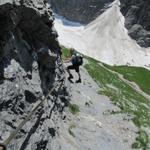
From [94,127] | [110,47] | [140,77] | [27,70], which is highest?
[27,70]

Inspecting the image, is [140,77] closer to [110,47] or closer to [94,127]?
[94,127]

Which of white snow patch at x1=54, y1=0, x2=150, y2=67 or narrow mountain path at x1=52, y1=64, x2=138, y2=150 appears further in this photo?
white snow patch at x1=54, y1=0, x2=150, y2=67

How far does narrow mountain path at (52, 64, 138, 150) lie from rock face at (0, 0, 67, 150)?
110 cm

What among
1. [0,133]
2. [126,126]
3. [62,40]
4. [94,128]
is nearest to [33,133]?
[0,133]

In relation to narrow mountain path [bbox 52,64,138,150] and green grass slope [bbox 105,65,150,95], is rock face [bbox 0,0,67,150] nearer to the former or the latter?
narrow mountain path [bbox 52,64,138,150]

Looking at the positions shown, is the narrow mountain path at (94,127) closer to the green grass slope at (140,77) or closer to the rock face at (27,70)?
the rock face at (27,70)

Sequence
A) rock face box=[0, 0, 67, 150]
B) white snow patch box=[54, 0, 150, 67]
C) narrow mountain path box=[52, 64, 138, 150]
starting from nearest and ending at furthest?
rock face box=[0, 0, 67, 150], narrow mountain path box=[52, 64, 138, 150], white snow patch box=[54, 0, 150, 67]

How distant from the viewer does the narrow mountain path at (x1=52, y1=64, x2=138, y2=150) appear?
24.7 m

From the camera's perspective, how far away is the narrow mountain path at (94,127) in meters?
24.7

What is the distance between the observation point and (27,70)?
70.0 ft

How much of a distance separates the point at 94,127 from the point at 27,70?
8.25m

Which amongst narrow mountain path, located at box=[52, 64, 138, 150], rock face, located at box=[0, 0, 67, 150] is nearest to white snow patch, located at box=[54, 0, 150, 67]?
narrow mountain path, located at box=[52, 64, 138, 150]

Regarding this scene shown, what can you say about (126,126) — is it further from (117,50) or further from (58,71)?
(117,50)

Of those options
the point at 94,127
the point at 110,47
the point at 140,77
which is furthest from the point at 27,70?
the point at 110,47
